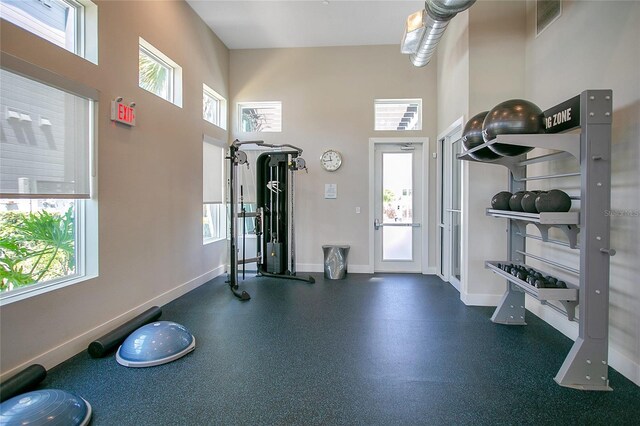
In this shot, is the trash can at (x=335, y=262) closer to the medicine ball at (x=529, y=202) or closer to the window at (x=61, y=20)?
the medicine ball at (x=529, y=202)

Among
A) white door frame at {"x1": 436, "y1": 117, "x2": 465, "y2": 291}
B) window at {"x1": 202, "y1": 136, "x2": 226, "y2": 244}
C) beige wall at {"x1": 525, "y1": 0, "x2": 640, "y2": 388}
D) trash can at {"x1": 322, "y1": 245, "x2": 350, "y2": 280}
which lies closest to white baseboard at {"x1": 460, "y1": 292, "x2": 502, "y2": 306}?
white door frame at {"x1": 436, "y1": 117, "x2": 465, "y2": 291}

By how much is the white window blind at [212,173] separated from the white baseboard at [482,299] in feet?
13.3

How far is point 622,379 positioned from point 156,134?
194 inches

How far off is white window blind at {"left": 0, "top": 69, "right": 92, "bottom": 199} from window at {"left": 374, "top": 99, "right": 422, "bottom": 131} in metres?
4.42

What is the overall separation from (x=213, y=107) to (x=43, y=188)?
3.62 m

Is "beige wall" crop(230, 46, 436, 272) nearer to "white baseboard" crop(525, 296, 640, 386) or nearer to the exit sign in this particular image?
"white baseboard" crop(525, 296, 640, 386)

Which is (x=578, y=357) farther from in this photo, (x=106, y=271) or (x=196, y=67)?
(x=196, y=67)

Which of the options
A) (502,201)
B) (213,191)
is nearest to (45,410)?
(502,201)

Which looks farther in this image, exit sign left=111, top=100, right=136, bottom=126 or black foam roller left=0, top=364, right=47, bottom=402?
exit sign left=111, top=100, right=136, bottom=126

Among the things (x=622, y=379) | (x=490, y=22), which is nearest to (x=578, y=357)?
(x=622, y=379)

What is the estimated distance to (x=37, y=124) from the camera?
8.00 ft

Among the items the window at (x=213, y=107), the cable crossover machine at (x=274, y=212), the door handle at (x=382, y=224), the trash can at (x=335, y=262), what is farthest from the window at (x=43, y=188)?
the door handle at (x=382, y=224)

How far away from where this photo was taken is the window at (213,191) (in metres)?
5.16

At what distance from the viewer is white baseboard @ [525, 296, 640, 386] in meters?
2.35
